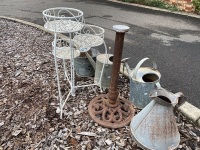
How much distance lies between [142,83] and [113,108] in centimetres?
43

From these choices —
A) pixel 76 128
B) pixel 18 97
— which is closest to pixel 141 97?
pixel 76 128

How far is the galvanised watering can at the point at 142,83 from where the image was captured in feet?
8.20

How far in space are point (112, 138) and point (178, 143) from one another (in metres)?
0.64

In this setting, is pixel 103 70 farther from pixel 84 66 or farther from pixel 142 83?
pixel 142 83

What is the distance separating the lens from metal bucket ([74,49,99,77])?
10.0 feet

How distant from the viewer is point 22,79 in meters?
3.15

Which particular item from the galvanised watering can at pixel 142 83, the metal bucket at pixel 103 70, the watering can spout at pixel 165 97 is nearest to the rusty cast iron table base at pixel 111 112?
the galvanised watering can at pixel 142 83

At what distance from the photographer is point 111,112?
2482 mm

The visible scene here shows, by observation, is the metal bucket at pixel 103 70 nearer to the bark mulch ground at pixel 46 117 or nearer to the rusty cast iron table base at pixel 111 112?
the bark mulch ground at pixel 46 117

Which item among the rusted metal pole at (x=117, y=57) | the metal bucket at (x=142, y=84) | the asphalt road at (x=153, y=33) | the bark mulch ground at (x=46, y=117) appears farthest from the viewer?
the asphalt road at (x=153, y=33)

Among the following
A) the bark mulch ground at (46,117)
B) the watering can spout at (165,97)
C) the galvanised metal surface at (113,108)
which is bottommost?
the bark mulch ground at (46,117)

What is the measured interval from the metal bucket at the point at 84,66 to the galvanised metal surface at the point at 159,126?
124 cm

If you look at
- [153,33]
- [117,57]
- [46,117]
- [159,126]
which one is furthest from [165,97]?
[153,33]

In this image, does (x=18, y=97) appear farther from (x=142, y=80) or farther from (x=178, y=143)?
(x=178, y=143)
